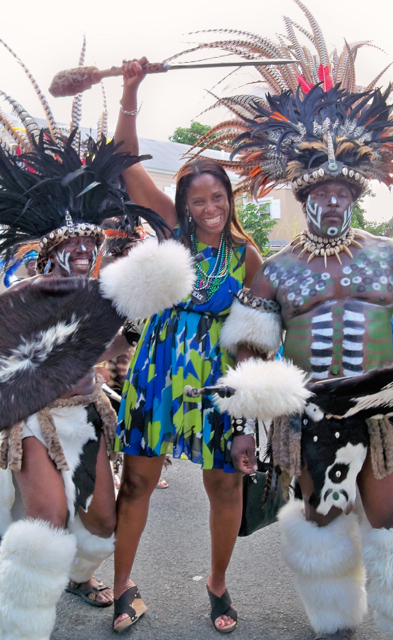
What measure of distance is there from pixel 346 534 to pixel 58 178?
2.11 meters

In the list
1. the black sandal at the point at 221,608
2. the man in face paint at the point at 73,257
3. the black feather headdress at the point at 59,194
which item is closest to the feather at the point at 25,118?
the black feather headdress at the point at 59,194

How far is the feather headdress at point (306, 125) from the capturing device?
2.78 metres

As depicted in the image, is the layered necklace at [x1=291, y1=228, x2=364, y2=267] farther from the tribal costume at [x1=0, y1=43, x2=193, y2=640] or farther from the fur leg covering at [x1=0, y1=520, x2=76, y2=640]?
the fur leg covering at [x1=0, y1=520, x2=76, y2=640]

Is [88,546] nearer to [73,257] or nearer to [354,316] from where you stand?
[73,257]

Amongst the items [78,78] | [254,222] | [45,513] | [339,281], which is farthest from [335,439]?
[254,222]

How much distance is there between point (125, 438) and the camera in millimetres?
2887

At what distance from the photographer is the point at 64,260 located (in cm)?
271

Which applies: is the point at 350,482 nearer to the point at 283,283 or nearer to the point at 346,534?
the point at 346,534

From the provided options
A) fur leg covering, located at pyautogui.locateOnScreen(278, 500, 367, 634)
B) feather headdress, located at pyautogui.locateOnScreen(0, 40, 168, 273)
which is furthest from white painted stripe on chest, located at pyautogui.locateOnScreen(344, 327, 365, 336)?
feather headdress, located at pyautogui.locateOnScreen(0, 40, 168, 273)

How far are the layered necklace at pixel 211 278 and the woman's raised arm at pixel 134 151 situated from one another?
327 millimetres

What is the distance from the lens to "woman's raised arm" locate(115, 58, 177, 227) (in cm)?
287

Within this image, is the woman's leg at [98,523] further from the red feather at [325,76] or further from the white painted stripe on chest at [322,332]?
the red feather at [325,76]

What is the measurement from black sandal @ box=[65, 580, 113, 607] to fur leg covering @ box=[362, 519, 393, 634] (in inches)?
54.9

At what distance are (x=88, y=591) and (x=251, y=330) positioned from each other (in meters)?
1.69
